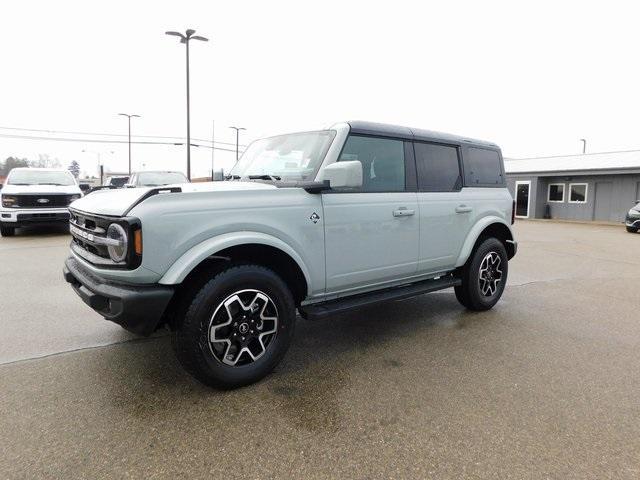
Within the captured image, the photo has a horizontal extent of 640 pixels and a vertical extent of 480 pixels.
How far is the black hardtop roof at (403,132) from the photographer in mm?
3711

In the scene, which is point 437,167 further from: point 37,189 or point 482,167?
point 37,189

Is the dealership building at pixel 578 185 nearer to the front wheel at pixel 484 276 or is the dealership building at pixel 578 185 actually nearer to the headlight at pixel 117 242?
the front wheel at pixel 484 276

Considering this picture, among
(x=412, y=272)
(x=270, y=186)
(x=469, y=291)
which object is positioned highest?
(x=270, y=186)

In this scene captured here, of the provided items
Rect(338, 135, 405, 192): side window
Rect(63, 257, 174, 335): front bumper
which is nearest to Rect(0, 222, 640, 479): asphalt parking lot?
Rect(63, 257, 174, 335): front bumper

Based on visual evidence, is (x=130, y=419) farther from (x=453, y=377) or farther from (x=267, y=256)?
(x=453, y=377)

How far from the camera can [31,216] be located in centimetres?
1066

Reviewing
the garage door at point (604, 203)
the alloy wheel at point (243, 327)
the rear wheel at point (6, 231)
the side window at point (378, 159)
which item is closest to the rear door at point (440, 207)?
the side window at point (378, 159)

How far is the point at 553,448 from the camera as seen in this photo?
91.7 inches

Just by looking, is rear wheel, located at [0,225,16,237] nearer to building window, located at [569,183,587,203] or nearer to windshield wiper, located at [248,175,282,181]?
windshield wiper, located at [248,175,282,181]

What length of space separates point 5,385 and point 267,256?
1978 millimetres

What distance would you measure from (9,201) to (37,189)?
673mm

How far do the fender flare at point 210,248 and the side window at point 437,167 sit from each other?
178 cm

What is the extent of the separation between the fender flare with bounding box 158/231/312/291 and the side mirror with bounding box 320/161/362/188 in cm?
59

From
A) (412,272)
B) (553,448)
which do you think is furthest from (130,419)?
(412,272)
